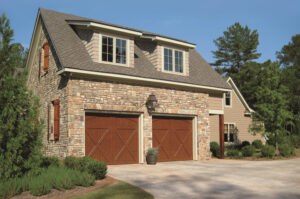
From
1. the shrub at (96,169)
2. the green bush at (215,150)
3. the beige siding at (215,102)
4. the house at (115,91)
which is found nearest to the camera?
the shrub at (96,169)

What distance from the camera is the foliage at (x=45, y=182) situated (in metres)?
8.63

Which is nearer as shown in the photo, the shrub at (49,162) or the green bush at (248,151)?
the shrub at (49,162)

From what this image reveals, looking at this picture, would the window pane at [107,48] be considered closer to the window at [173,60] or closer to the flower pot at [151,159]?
the window at [173,60]

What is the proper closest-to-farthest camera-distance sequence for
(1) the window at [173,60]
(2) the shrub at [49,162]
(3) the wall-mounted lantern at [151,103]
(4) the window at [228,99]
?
(2) the shrub at [49,162]
(3) the wall-mounted lantern at [151,103]
(1) the window at [173,60]
(4) the window at [228,99]

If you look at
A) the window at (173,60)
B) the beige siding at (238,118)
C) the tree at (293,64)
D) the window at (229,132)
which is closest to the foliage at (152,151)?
the window at (173,60)

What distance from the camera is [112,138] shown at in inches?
595

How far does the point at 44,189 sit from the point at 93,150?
5.71m

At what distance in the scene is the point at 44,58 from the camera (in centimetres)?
1662

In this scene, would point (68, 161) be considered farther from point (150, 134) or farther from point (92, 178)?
point (150, 134)

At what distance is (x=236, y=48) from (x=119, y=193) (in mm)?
44530

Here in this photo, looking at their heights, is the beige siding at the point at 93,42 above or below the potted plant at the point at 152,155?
above

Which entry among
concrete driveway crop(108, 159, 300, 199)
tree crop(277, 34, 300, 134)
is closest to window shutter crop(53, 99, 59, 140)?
concrete driveway crop(108, 159, 300, 199)

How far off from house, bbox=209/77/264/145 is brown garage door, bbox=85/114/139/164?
13098mm

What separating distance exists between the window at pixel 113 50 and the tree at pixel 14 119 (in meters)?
5.52
